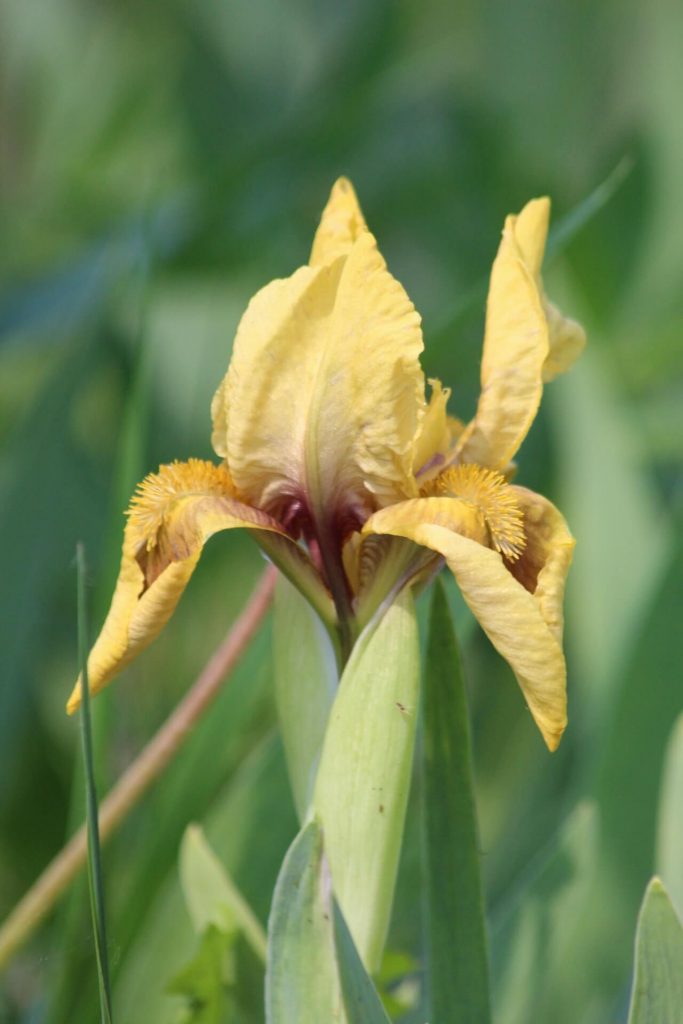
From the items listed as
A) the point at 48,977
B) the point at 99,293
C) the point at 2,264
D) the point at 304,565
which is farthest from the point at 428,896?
the point at 2,264

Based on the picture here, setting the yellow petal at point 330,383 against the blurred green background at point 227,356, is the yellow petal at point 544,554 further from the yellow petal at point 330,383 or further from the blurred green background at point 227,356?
the blurred green background at point 227,356

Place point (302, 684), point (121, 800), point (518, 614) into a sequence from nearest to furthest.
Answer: point (518, 614), point (302, 684), point (121, 800)

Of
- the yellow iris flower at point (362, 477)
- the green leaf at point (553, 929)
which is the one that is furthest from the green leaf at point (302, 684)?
the green leaf at point (553, 929)

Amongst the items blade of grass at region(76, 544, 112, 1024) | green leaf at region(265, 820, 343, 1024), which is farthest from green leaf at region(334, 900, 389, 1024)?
blade of grass at region(76, 544, 112, 1024)

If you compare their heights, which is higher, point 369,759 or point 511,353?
point 511,353

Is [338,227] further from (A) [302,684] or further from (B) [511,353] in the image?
(A) [302,684]

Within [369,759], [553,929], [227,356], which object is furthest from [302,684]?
[227,356]
